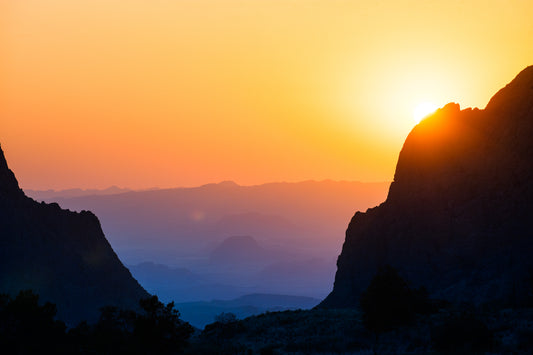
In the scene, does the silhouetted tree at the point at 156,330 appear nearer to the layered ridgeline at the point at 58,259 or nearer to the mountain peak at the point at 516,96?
the mountain peak at the point at 516,96

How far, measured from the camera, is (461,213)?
106500 millimetres

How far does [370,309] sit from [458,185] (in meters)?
59.0

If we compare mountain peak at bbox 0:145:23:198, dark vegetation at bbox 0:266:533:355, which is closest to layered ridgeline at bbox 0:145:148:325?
mountain peak at bbox 0:145:23:198

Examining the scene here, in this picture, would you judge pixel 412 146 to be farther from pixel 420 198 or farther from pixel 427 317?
pixel 427 317

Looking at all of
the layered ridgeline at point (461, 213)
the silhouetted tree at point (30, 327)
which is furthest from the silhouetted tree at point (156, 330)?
the layered ridgeline at point (461, 213)

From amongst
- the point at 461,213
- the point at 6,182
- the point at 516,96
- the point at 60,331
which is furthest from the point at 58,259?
the point at 60,331

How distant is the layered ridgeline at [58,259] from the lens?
14250 cm

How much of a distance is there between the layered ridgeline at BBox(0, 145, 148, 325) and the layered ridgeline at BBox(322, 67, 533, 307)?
6022cm

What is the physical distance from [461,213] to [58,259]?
96.2 meters

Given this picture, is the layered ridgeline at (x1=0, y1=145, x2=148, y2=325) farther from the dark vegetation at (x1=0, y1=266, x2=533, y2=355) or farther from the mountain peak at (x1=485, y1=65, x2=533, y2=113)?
the mountain peak at (x1=485, y1=65, x2=533, y2=113)

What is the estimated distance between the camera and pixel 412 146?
126 meters

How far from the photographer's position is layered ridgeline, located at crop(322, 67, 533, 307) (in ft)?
309

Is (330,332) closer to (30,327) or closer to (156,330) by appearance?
(156,330)

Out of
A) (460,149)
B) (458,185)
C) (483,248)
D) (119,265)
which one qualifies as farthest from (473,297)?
(119,265)
